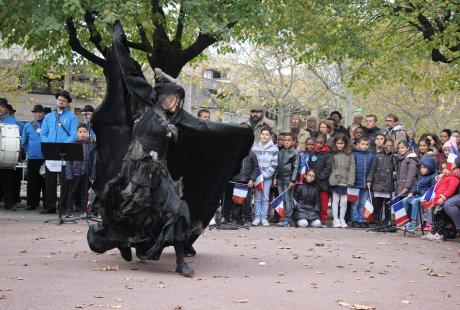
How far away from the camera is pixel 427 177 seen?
15.6m

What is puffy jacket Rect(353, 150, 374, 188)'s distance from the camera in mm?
16859

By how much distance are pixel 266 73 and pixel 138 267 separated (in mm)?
34745

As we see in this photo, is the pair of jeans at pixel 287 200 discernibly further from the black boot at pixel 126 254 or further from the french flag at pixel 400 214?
the black boot at pixel 126 254

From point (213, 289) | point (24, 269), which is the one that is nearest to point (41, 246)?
point (24, 269)

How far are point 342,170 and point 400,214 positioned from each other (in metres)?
1.86

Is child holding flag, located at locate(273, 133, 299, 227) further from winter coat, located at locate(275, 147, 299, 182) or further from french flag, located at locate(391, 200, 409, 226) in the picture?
french flag, located at locate(391, 200, 409, 226)

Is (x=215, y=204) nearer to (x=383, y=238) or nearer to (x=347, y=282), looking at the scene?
(x=347, y=282)

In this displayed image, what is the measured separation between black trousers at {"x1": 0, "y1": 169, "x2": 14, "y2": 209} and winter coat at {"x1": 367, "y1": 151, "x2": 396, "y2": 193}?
25.7ft

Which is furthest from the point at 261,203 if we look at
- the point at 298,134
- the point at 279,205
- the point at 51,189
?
the point at 51,189

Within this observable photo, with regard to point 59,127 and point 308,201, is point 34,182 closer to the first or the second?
point 59,127

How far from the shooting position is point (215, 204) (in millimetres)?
10336

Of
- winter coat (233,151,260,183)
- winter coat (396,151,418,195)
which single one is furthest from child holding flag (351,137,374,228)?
winter coat (233,151,260,183)

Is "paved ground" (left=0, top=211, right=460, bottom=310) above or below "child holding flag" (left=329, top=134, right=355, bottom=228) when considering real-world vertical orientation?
below

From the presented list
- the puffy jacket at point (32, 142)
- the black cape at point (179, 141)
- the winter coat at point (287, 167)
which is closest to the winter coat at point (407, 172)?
the winter coat at point (287, 167)
